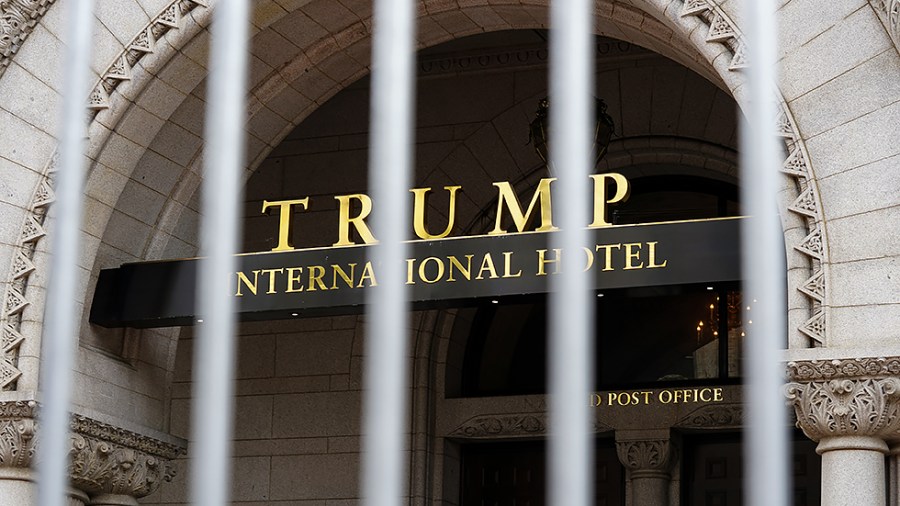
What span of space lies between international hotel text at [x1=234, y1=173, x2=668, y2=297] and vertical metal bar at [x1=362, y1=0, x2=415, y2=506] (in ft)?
9.48

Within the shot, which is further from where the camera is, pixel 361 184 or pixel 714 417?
pixel 361 184

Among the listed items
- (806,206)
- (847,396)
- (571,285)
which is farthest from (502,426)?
(571,285)

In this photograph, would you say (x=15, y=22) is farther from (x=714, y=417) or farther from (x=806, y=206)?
(x=714, y=417)

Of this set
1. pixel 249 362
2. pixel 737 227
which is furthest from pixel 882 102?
pixel 249 362

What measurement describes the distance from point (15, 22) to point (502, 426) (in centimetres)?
712

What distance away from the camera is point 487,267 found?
1406 centimetres

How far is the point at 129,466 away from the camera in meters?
15.4

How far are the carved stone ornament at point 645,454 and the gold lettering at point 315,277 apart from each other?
4.98 m

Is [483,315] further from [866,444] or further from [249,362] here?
[866,444]

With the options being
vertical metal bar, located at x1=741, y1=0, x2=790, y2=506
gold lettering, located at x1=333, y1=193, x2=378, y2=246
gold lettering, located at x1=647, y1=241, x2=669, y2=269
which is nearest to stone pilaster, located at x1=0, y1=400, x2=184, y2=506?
gold lettering, located at x1=333, y1=193, x2=378, y2=246

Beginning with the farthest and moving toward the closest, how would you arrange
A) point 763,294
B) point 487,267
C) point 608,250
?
point 487,267
point 608,250
point 763,294

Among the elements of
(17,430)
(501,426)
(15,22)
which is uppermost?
(15,22)

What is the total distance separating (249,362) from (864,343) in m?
9.73

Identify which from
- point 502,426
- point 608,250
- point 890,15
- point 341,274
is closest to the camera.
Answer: point 890,15
